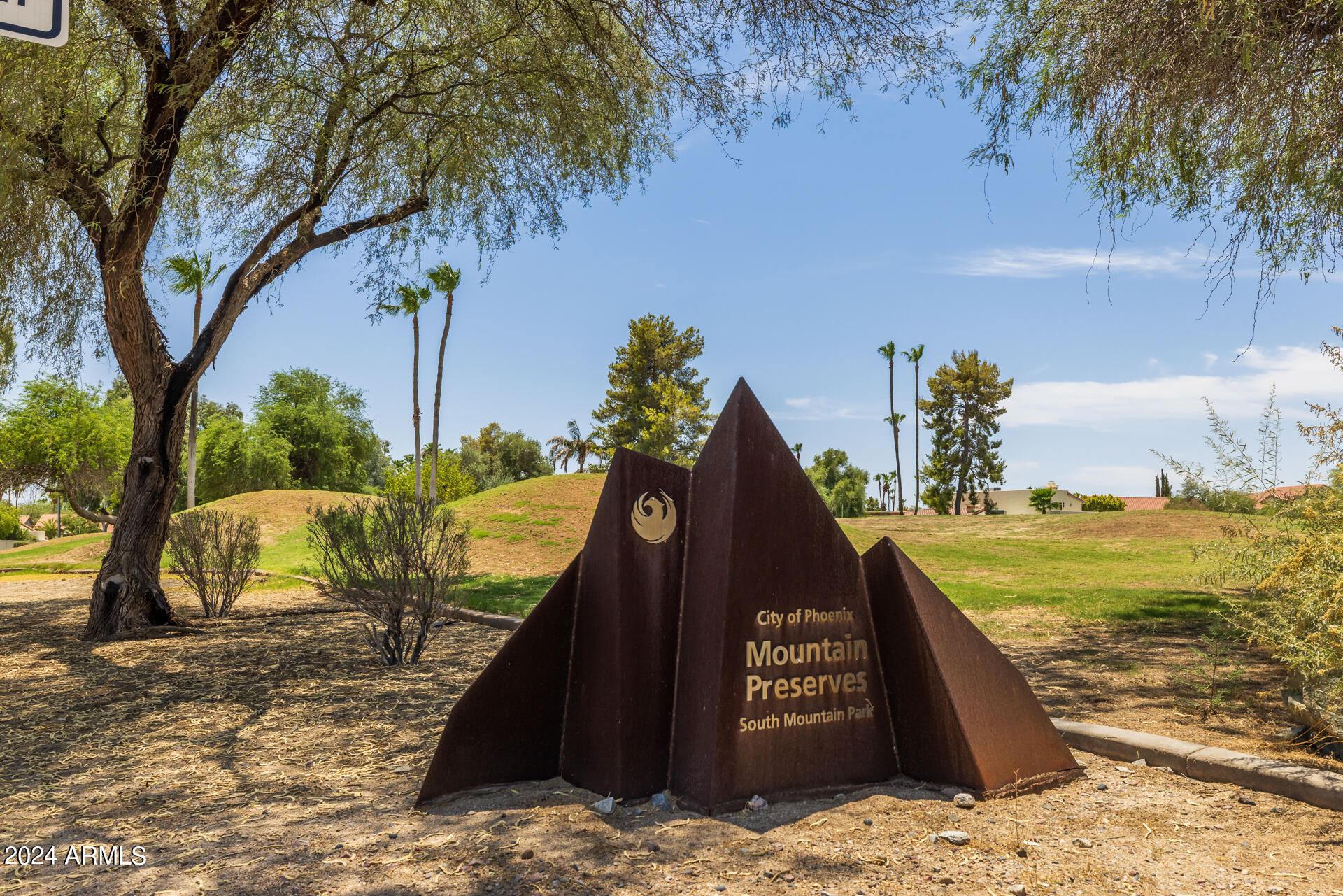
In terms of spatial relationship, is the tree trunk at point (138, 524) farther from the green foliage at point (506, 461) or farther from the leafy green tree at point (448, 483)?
the green foliage at point (506, 461)

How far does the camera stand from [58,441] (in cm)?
2878

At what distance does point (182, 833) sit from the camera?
3904 mm

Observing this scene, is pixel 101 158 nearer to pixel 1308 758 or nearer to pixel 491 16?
pixel 491 16

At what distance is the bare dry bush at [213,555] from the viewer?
11.5m

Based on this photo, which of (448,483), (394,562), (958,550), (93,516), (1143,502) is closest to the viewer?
(394,562)

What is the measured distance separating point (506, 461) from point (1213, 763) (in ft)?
212

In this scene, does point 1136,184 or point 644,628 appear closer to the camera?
point 644,628

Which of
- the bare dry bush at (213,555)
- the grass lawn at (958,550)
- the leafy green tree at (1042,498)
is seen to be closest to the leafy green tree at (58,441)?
the grass lawn at (958,550)

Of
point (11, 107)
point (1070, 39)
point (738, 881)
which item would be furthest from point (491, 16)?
point (738, 881)

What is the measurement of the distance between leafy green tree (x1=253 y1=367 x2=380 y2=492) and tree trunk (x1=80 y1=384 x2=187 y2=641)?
38.4 m

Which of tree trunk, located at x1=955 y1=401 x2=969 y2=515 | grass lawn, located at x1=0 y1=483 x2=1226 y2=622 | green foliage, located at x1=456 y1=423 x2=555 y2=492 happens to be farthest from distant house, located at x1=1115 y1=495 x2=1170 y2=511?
green foliage, located at x1=456 y1=423 x2=555 y2=492

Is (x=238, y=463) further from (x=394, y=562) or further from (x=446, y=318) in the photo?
(x=394, y=562)

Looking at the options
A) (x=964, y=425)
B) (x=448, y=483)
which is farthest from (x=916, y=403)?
(x=448, y=483)

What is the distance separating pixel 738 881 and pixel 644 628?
1.40m
